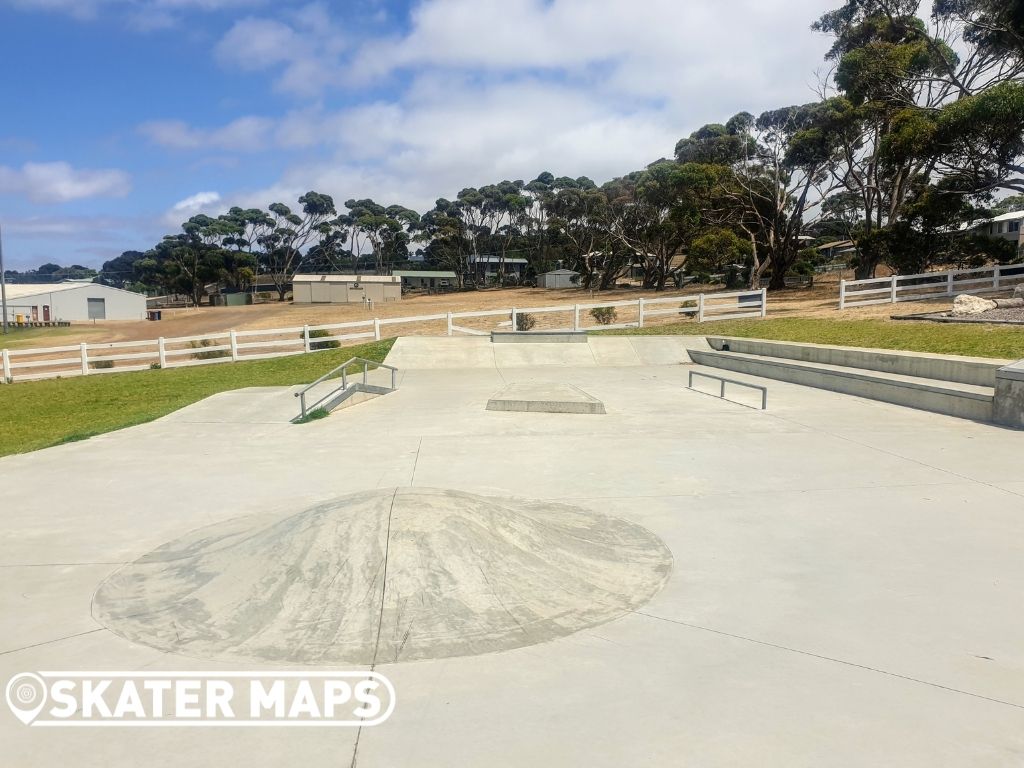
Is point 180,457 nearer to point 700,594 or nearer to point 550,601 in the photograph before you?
point 550,601

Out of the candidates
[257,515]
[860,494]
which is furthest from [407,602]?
[860,494]

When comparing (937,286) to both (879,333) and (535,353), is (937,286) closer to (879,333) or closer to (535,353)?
(879,333)

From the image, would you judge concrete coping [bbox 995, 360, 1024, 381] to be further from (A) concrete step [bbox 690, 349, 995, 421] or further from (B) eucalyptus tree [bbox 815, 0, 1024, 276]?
(B) eucalyptus tree [bbox 815, 0, 1024, 276]

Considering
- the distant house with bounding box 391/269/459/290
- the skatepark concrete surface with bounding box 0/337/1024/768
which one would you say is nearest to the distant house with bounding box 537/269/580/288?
the distant house with bounding box 391/269/459/290

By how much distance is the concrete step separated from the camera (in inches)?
399

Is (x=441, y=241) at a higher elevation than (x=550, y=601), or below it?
higher

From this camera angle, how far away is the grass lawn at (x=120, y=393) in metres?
11.8

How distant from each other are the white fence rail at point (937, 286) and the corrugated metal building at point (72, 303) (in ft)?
248

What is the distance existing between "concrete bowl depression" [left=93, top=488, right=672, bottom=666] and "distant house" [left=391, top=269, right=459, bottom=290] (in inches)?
4140

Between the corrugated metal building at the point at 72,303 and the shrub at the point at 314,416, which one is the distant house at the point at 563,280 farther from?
the shrub at the point at 314,416

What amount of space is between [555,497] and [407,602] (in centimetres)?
282

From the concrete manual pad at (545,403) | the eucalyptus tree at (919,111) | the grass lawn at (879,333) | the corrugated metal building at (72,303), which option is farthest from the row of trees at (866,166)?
the corrugated metal building at (72,303)

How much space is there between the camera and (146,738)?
3.01 metres

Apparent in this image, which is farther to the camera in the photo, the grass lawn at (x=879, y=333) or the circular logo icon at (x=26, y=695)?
the grass lawn at (x=879, y=333)
